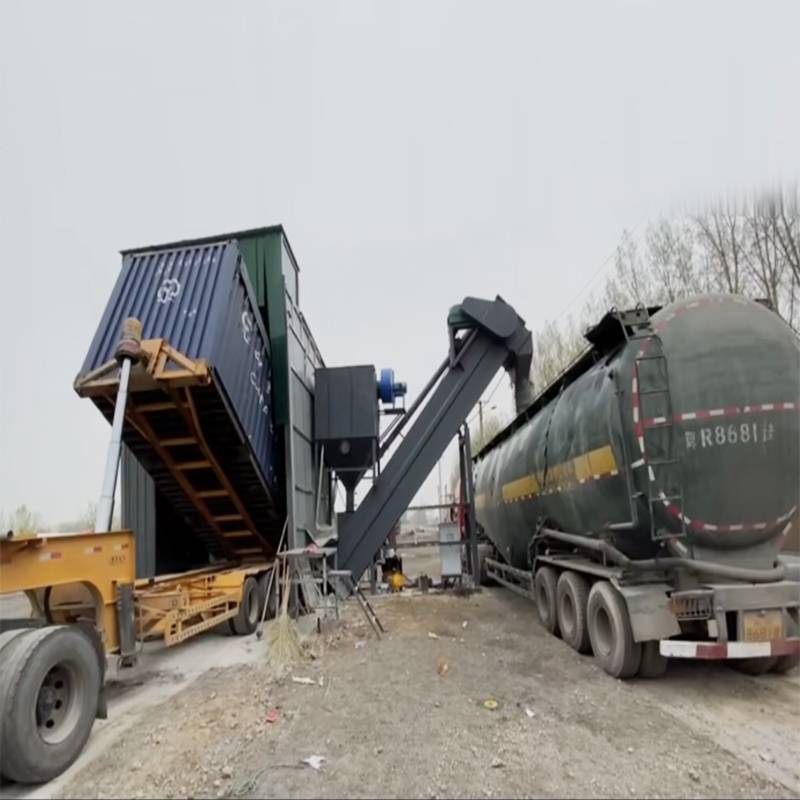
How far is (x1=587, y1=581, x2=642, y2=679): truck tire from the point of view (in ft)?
18.0


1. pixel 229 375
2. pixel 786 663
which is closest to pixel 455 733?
pixel 786 663

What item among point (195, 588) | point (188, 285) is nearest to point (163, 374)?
point (188, 285)

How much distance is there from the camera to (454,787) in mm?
3490

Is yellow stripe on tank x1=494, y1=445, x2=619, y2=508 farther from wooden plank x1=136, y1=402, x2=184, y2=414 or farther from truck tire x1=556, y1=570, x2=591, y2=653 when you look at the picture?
wooden plank x1=136, y1=402, x2=184, y2=414

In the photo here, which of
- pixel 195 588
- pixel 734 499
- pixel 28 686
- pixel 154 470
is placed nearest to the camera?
pixel 28 686

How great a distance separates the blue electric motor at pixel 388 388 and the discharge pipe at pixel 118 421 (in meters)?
5.49

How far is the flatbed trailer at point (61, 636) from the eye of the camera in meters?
3.71

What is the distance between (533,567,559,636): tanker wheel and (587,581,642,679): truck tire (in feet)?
4.63

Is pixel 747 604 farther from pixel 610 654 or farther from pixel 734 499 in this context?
pixel 610 654

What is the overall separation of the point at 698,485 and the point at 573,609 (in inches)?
95.0

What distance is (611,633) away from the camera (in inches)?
232

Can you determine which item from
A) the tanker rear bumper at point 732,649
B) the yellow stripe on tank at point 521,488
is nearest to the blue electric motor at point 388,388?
the yellow stripe on tank at point 521,488

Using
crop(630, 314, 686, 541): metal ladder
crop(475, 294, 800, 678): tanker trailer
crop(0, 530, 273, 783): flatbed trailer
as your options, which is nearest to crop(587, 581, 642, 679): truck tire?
crop(475, 294, 800, 678): tanker trailer

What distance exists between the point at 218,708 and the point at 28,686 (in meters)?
1.59
